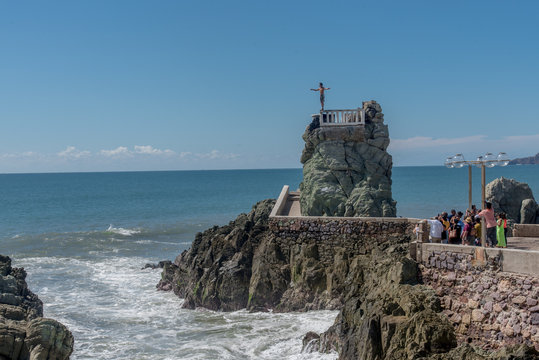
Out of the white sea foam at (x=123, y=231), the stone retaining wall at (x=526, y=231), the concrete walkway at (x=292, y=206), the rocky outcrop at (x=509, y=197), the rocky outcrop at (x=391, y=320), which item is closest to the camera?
the rocky outcrop at (x=391, y=320)

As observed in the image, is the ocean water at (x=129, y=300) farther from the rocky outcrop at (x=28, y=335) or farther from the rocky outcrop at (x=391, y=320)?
the rocky outcrop at (x=28, y=335)

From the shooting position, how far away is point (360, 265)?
1809 centimetres

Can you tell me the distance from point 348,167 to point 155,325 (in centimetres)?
989

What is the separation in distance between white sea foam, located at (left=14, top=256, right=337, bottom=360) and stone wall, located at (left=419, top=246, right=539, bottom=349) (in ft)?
12.5

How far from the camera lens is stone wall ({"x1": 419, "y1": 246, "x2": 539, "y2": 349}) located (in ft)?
36.5

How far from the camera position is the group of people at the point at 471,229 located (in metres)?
13.9

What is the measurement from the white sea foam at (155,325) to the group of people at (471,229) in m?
4.64

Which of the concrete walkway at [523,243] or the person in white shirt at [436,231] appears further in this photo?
the person in white shirt at [436,231]

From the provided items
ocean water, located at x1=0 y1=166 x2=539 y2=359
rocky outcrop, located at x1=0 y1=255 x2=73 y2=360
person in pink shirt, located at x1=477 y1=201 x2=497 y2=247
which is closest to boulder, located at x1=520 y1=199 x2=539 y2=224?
ocean water, located at x1=0 y1=166 x2=539 y2=359

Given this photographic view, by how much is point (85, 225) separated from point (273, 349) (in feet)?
145

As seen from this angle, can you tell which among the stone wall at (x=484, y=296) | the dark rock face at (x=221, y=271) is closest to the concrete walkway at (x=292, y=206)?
the dark rock face at (x=221, y=271)

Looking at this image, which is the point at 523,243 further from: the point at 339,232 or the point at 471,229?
the point at 339,232

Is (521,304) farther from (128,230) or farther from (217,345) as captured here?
(128,230)

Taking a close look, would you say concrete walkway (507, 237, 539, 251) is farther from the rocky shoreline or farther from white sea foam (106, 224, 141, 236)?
white sea foam (106, 224, 141, 236)
